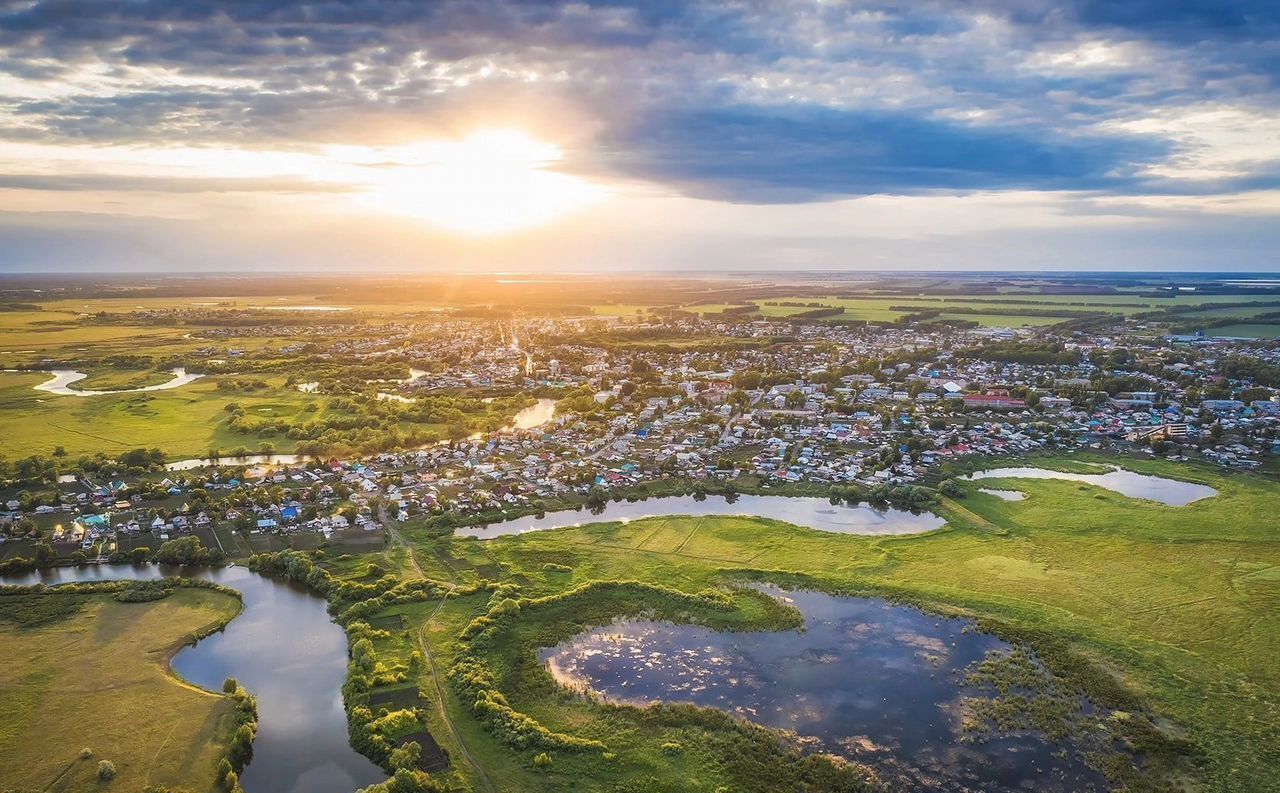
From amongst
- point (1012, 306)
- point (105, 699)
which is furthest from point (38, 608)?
point (1012, 306)

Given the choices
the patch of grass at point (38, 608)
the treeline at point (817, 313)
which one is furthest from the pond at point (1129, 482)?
the treeline at point (817, 313)

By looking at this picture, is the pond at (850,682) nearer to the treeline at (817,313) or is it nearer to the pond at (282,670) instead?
the pond at (282,670)

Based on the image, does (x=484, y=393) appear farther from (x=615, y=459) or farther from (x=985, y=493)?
(x=985, y=493)

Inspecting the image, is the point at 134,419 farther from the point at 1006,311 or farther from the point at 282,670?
the point at 1006,311

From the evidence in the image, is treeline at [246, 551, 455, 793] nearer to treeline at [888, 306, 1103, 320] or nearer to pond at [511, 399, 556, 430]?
pond at [511, 399, 556, 430]

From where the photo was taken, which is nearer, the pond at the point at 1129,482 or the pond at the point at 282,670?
the pond at the point at 282,670

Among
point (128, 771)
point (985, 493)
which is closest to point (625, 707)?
point (128, 771)
